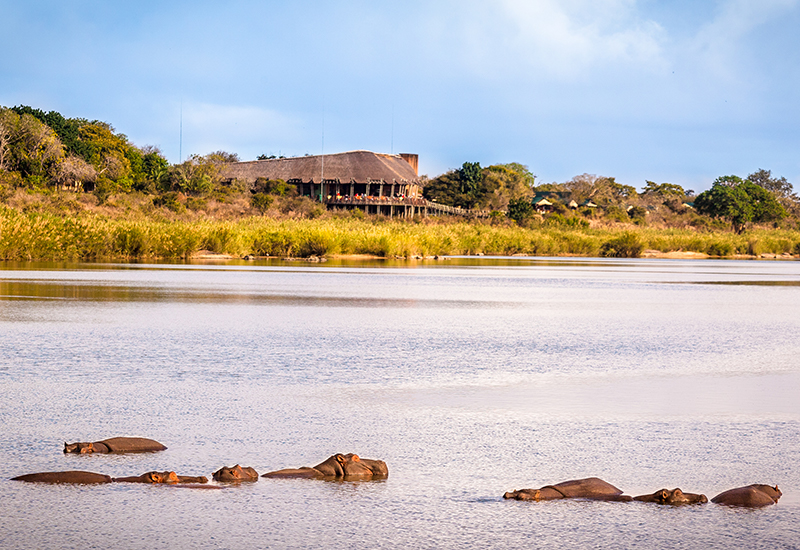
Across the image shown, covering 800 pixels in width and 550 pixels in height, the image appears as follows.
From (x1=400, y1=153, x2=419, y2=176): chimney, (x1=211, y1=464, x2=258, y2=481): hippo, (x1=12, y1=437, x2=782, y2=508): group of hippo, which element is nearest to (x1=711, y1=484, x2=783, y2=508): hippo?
(x1=12, y1=437, x2=782, y2=508): group of hippo

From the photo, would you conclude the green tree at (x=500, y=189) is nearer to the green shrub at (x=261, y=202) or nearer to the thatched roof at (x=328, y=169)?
the thatched roof at (x=328, y=169)

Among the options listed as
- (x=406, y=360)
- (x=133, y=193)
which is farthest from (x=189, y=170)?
(x=406, y=360)

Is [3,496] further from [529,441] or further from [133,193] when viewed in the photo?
[133,193]

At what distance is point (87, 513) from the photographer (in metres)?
3.69

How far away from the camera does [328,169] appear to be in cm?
8900

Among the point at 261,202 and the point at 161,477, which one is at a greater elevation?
the point at 261,202

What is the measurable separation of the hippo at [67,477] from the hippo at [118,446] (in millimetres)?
417

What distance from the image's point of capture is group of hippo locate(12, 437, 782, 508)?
3977mm

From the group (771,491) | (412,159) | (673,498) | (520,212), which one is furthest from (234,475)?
(412,159)

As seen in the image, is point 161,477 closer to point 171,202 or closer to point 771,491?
point 771,491

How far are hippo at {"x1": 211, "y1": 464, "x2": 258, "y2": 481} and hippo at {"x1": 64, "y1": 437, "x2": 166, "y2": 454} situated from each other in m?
0.63

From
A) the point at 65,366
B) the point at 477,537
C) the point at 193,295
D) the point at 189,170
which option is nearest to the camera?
the point at 477,537

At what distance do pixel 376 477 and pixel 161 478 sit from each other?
3.20 feet

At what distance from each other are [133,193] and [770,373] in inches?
2359
